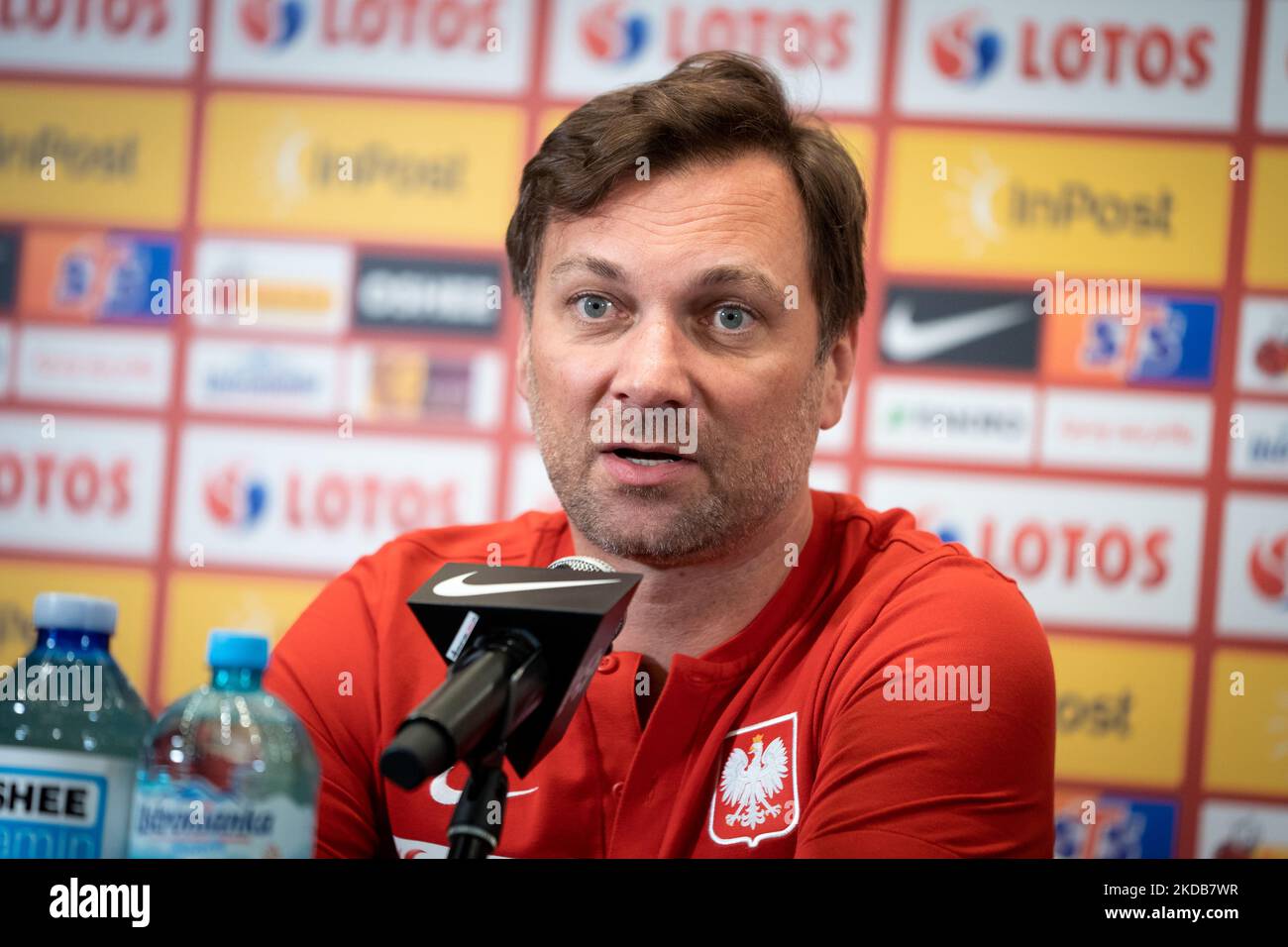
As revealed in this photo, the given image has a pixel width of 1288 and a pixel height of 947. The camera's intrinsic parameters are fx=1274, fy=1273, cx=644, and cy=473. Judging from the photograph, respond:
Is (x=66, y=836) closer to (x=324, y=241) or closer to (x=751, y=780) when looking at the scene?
(x=751, y=780)

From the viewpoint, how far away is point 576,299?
4.47 feet

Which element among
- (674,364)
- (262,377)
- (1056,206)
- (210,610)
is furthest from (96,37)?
(674,364)

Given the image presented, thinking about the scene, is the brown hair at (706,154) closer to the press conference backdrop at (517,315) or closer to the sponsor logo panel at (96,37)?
the press conference backdrop at (517,315)

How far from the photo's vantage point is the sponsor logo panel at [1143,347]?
9.06 ft

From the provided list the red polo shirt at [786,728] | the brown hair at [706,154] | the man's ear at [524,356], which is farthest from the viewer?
the man's ear at [524,356]

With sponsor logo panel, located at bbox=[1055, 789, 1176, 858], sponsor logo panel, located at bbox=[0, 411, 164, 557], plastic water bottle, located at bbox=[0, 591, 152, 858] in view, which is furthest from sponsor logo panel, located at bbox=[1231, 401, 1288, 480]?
plastic water bottle, located at bbox=[0, 591, 152, 858]

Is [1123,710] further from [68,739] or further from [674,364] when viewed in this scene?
[68,739]

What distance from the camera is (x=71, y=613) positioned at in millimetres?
815

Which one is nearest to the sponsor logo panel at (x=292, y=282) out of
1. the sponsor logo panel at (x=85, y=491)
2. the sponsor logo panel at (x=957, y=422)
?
the sponsor logo panel at (x=85, y=491)

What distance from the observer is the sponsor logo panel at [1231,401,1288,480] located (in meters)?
2.75

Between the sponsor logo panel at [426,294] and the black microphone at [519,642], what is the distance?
2.08 metres

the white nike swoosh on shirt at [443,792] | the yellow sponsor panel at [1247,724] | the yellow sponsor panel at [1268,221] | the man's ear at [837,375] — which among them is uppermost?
the yellow sponsor panel at [1268,221]

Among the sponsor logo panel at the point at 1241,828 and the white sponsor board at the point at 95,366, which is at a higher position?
the white sponsor board at the point at 95,366

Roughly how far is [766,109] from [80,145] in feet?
6.94
